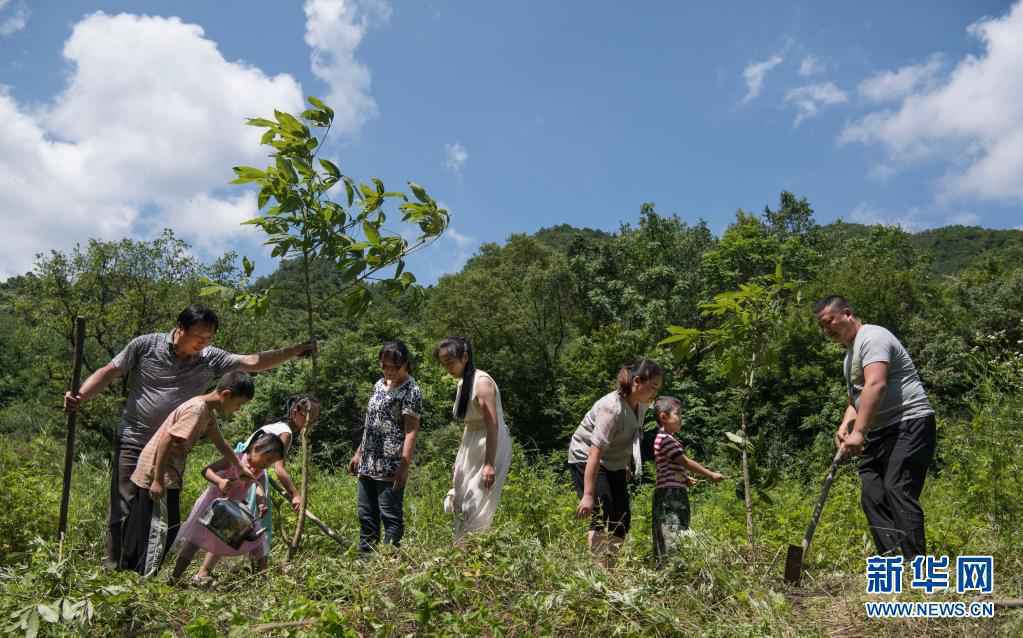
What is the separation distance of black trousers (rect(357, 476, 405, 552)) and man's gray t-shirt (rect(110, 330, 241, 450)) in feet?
3.78

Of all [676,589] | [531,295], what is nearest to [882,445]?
[676,589]

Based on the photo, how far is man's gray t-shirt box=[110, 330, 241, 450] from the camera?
407cm

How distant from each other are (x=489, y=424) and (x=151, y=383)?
1.91 metres

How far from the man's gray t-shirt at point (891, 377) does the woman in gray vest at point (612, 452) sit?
106cm

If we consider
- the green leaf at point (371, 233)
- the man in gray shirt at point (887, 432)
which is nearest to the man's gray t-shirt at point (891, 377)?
the man in gray shirt at point (887, 432)

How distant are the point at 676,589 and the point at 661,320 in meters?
26.1

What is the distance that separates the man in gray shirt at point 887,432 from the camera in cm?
375

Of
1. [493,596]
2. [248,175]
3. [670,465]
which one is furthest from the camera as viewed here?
[670,465]

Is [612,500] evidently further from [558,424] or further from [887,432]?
[558,424]

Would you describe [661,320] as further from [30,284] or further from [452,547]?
[452,547]

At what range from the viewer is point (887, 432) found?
400 cm

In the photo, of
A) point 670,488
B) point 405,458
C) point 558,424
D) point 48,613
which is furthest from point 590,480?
point 558,424

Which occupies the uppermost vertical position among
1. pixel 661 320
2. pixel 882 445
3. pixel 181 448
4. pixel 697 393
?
pixel 661 320

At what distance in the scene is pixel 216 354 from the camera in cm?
434
